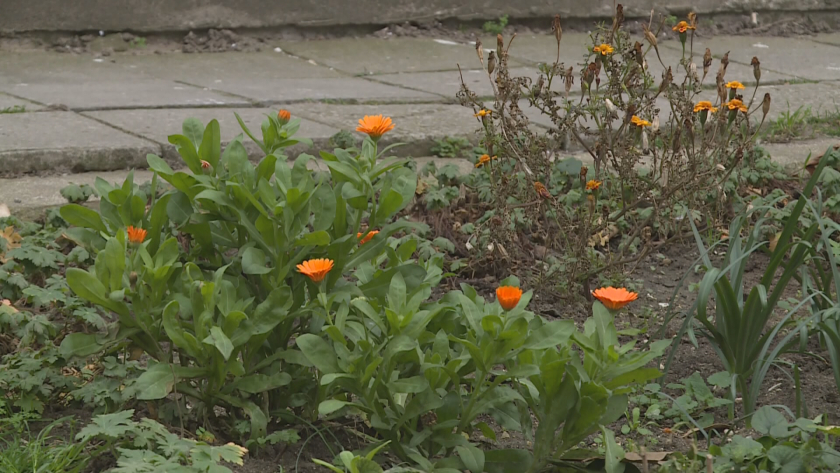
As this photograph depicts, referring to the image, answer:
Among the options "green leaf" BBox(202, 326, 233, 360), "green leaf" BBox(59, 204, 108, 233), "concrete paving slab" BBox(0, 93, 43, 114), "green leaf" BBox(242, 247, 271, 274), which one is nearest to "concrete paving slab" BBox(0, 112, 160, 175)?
"concrete paving slab" BBox(0, 93, 43, 114)

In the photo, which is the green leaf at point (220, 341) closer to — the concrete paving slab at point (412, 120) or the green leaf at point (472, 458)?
the green leaf at point (472, 458)

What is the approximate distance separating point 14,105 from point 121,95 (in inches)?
21.0

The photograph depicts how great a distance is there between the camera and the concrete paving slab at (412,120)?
4117 millimetres

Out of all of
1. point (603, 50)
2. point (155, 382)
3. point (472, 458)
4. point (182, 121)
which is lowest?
point (472, 458)

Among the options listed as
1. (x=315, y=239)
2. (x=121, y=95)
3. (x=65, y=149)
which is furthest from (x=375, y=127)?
(x=121, y=95)

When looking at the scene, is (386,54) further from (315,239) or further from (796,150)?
(315,239)

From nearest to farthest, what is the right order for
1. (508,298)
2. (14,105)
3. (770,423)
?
1. (508,298)
2. (770,423)
3. (14,105)

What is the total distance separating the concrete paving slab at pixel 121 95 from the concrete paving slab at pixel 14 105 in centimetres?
7

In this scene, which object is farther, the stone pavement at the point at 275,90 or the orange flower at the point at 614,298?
the stone pavement at the point at 275,90

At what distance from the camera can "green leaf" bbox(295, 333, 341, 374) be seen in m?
1.95

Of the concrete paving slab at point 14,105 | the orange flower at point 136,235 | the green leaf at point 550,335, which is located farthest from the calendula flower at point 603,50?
the concrete paving slab at point 14,105

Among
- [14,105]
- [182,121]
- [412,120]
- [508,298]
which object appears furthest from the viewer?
[412,120]

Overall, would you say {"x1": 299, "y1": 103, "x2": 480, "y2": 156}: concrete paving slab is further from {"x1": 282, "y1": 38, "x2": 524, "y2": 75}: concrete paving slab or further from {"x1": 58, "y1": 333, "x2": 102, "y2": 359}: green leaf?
{"x1": 58, "y1": 333, "x2": 102, "y2": 359}: green leaf

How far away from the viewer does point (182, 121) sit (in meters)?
4.18
